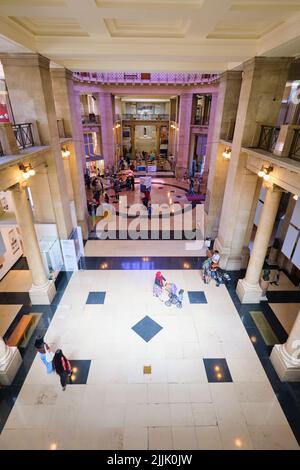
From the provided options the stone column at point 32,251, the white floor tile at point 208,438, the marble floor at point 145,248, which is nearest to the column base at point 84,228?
the marble floor at point 145,248

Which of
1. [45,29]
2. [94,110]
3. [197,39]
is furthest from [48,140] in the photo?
[94,110]

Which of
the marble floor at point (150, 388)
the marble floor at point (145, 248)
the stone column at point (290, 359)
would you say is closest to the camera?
the marble floor at point (150, 388)

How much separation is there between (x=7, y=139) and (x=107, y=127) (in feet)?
51.1

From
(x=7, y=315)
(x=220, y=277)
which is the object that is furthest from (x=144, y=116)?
(x=7, y=315)

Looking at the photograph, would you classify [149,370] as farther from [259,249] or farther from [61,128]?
[61,128]

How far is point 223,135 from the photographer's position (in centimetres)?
952

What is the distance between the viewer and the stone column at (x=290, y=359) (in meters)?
5.11

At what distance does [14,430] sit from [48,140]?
22.7ft

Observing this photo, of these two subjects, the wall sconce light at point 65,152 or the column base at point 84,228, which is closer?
the wall sconce light at point 65,152

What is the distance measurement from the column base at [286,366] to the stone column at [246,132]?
388cm

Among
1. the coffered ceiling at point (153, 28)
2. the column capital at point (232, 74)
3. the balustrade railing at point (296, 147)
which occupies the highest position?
the coffered ceiling at point (153, 28)

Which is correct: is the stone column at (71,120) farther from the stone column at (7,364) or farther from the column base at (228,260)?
the stone column at (7,364)

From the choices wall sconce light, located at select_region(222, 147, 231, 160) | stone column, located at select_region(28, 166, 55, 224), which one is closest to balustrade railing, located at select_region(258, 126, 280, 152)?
wall sconce light, located at select_region(222, 147, 231, 160)

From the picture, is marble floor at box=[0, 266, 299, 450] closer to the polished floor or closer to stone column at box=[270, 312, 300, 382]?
the polished floor
